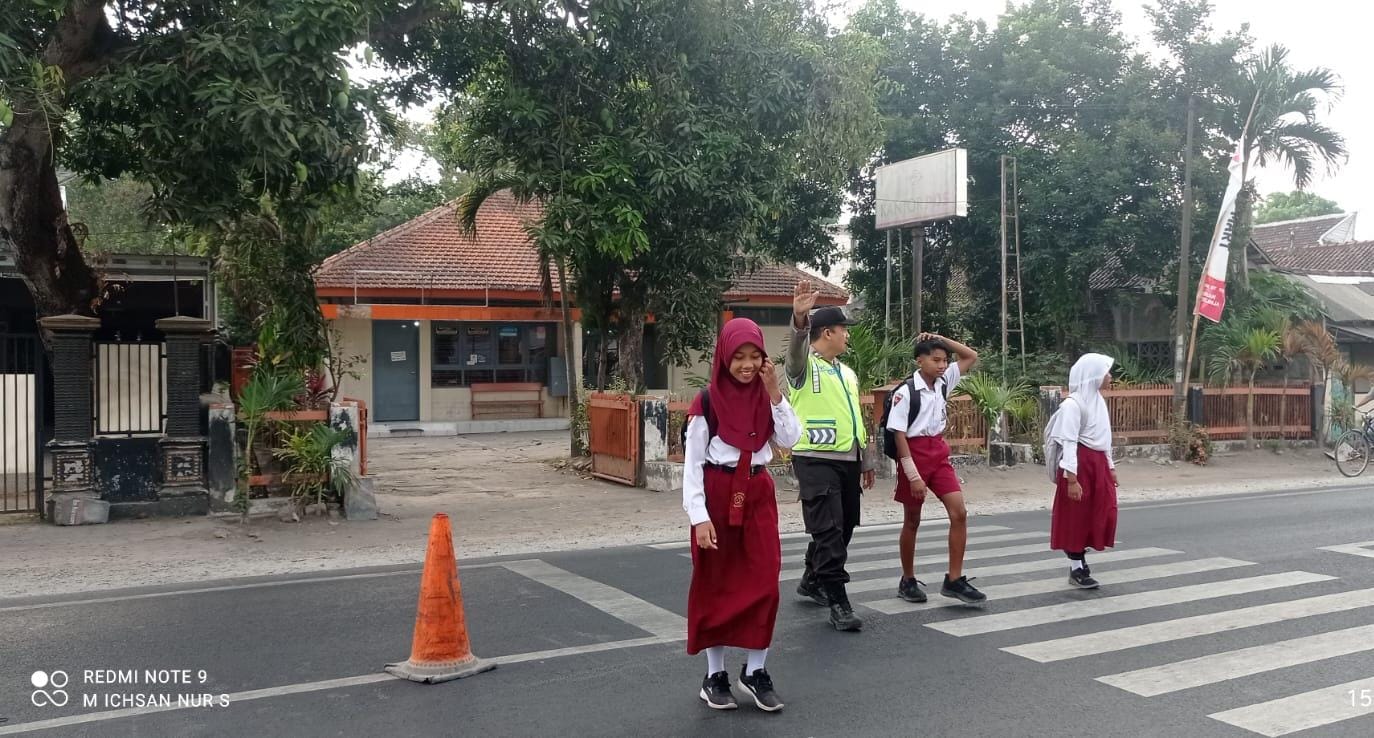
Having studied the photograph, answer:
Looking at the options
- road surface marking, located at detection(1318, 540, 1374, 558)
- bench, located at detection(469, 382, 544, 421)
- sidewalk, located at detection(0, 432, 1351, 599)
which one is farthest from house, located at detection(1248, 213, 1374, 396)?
bench, located at detection(469, 382, 544, 421)

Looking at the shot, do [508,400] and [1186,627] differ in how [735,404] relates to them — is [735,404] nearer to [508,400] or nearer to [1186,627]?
[1186,627]

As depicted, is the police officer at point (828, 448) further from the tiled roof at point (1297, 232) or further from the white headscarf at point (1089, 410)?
the tiled roof at point (1297, 232)

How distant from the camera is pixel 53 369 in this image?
1016 centimetres

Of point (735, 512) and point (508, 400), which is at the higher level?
point (508, 400)

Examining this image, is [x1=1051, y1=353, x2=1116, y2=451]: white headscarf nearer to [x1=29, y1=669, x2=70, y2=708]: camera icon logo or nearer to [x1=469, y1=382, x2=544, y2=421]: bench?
[x1=29, y1=669, x2=70, y2=708]: camera icon logo

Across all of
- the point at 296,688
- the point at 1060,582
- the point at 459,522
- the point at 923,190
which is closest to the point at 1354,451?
the point at 923,190

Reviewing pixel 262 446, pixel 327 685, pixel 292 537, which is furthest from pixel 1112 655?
pixel 262 446

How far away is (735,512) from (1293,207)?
70.9 metres

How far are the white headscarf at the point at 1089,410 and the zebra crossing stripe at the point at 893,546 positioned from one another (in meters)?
2.10

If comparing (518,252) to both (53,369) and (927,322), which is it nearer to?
(927,322)

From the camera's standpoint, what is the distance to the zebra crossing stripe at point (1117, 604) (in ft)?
20.7

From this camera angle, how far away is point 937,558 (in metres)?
8.59

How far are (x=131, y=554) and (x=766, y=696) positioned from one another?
658 cm

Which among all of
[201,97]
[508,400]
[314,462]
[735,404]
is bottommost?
[314,462]
